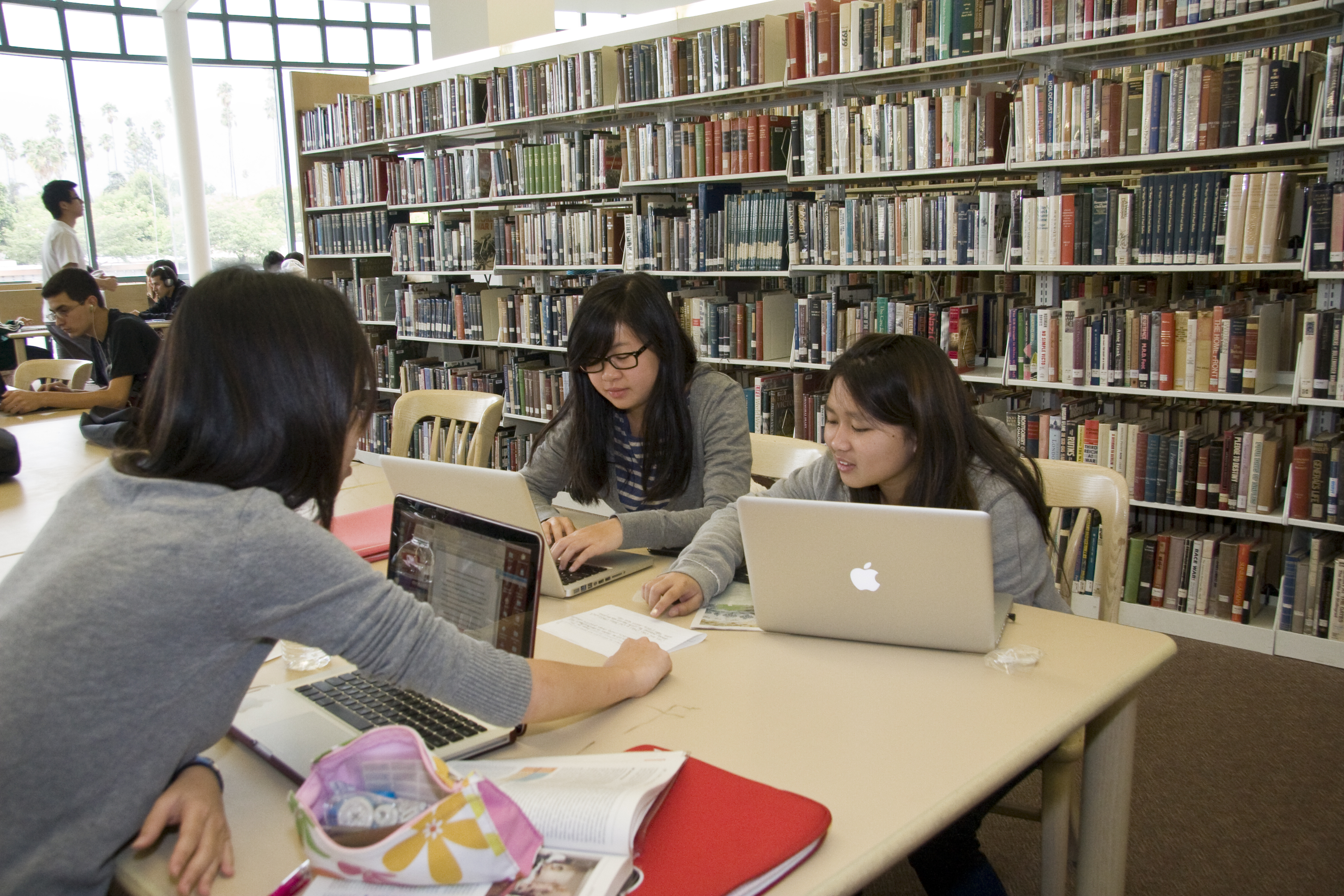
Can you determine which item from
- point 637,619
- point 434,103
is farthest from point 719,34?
point 637,619

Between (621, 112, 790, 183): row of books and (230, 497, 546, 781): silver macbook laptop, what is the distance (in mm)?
2788

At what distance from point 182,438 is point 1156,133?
2.85m

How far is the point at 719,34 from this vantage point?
3732 millimetres

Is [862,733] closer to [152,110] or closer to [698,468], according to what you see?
[698,468]

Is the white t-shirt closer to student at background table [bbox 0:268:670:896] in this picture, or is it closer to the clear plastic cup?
the clear plastic cup

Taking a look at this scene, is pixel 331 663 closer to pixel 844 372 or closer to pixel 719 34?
pixel 844 372

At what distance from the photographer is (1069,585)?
1.64 metres

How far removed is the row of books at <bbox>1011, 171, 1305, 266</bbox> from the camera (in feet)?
8.91

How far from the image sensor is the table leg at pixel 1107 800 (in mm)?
1306

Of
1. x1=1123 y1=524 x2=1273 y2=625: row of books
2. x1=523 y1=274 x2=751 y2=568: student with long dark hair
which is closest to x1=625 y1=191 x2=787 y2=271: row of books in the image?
x1=1123 y1=524 x2=1273 y2=625: row of books

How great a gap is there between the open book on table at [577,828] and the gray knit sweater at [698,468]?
0.89m

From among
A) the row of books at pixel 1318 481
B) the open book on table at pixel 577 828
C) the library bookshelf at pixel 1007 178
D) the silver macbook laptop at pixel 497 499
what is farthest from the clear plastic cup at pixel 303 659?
the row of books at pixel 1318 481

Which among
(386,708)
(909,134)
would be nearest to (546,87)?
(909,134)

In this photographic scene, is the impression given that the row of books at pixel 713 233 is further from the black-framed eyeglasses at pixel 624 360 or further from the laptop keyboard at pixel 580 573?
the laptop keyboard at pixel 580 573
